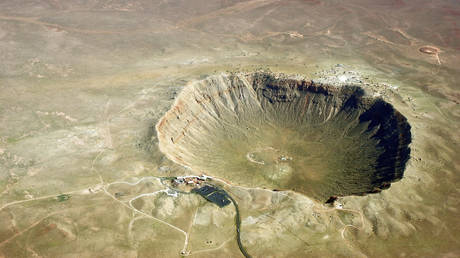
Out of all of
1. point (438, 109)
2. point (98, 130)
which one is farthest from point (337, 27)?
point (98, 130)

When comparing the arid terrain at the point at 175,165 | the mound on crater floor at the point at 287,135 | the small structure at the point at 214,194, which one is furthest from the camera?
the mound on crater floor at the point at 287,135

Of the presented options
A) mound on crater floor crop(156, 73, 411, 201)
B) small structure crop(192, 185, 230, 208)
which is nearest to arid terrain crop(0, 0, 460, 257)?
small structure crop(192, 185, 230, 208)

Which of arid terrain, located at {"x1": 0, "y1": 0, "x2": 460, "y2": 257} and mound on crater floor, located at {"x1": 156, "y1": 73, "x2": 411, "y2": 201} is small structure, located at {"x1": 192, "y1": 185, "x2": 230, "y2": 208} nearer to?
arid terrain, located at {"x1": 0, "y1": 0, "x2": 460, "y2": 257}

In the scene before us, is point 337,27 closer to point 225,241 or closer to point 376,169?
point 376,169

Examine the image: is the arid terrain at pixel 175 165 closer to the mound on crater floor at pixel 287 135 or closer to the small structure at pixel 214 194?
the small structure at pixel 214 194

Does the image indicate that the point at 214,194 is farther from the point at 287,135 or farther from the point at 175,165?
the point at 287,135

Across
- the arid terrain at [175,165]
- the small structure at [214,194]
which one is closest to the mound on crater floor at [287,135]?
the arid terrain at [175,165]
